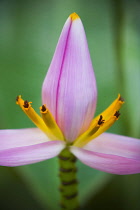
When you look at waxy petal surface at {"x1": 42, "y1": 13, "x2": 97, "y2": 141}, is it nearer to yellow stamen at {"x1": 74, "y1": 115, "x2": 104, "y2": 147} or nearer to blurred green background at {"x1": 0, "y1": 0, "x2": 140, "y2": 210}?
yellow stamen at {"x1": 74, "y1": 115, "x2": 104, "y2": 147}

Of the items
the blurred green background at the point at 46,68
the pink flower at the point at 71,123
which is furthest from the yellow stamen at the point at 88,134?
the blurred green background at the point at 46,68

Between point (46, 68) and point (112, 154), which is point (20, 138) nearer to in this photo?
point (112, 154)

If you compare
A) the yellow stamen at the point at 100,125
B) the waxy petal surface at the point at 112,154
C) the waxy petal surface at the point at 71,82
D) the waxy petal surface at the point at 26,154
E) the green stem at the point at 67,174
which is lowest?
the green stem at the point at 67,174

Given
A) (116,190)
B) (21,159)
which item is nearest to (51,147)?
(21,159)

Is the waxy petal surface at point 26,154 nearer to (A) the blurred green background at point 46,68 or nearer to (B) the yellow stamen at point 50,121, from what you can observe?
(B) the yellow stamen at point 50,121

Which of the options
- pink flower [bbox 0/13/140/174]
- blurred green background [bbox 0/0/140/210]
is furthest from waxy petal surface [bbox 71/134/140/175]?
blurred green background [bbox 0/0/140/210]

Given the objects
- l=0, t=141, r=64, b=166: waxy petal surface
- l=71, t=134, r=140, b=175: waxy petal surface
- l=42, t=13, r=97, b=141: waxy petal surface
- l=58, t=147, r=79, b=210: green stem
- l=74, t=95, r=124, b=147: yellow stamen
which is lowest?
l=58, t=147, r=79, b=210: green stem

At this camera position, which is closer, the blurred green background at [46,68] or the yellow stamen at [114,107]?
the yellow stamen at [114,107]
